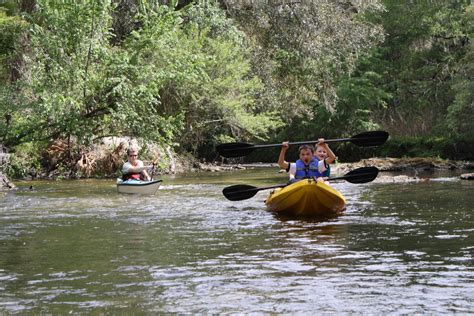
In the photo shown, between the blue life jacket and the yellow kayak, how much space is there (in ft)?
2.07

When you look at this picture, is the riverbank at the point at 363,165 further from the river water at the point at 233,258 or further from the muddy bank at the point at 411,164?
the river water at the point at 233,258

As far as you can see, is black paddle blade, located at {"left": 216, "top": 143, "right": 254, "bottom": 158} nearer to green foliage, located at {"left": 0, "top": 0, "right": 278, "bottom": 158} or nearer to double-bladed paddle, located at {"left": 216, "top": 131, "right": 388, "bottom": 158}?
double-bladed paddle, located at {"left": 216, "top": 131, "right": 388, "bottom": 158}

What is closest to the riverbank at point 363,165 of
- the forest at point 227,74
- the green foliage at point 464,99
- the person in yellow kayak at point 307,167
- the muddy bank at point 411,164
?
the muddy bank at point 411,164

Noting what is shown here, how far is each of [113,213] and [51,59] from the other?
6.52m

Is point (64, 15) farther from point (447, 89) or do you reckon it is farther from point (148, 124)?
point (447, 89)

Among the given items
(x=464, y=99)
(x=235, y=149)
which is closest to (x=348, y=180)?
(x=235, y=149)

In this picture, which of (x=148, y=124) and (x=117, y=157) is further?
(x=117, y=157)

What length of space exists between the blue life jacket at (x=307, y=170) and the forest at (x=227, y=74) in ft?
20.6

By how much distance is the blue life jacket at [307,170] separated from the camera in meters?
14.8

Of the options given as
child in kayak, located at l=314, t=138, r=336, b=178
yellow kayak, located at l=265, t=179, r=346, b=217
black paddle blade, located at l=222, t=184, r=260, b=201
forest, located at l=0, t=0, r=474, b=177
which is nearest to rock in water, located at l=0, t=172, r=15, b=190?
forest, located at l=0, t=0, r=474, b=177

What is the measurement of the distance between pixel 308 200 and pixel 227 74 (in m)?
18.2

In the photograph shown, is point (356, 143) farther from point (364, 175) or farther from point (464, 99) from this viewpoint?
point (464, 99)

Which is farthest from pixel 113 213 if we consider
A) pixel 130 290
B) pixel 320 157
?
pixel 130 290

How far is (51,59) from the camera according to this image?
2011 cm
